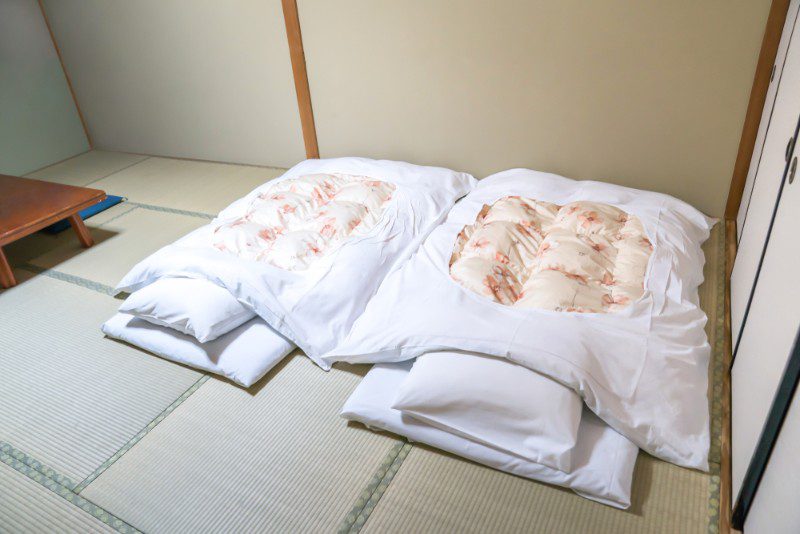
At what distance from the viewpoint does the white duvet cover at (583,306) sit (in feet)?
5.52

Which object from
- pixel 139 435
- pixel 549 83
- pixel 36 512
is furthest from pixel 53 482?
pixel 549 83

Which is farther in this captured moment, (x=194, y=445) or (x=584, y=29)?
(x=584, y=29)

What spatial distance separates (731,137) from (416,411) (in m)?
2.17

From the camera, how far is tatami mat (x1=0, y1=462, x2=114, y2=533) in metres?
1.63

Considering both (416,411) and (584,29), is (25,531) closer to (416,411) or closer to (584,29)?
(416,411)

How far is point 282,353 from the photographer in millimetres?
2174

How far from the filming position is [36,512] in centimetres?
169

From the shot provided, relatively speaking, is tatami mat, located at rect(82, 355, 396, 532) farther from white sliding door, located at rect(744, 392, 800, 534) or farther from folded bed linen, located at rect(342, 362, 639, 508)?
white sliding door, located at rect(744, 392, 800, 534)

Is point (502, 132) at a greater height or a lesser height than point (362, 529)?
greater

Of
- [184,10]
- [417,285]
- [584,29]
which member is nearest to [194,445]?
[417,285]

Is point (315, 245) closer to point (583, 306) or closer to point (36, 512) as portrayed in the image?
point (583, 306)

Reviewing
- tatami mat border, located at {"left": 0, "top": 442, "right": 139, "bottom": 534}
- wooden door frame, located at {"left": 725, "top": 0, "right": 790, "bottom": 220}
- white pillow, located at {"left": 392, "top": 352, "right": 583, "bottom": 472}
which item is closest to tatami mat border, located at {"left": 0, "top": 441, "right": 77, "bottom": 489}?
tatami mat border, located at {"left": 0, "top": 442, "right": 139, "bottom": 534}

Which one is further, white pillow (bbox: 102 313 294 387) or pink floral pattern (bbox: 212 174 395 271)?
pink floral pattern (bbox: 212 174 395 271)

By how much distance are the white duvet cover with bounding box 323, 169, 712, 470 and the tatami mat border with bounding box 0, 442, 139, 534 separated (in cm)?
88
